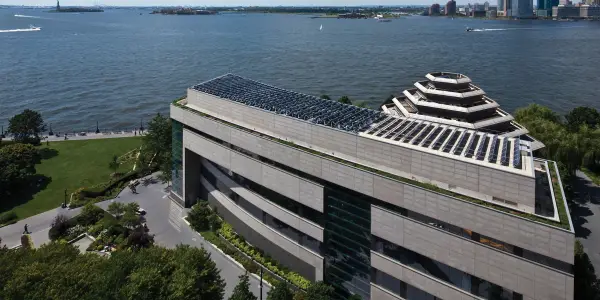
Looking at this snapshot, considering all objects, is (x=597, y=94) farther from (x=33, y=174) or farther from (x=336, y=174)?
(x=33, y=174)

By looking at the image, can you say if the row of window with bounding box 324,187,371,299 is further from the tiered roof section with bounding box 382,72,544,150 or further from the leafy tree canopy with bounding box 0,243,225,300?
the tiered roof section with bounding box 382,72,544,150

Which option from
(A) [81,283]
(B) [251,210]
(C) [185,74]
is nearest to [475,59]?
(C) [185,74]

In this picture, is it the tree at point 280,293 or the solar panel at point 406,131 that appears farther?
the solar panel at point 406,131

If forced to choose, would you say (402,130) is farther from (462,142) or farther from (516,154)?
(516,154)

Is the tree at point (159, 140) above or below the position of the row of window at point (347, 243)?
above

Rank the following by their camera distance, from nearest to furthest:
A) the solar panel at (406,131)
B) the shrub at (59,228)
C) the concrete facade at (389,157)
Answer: the concrete facade at (389,157) < the solar panel at (406,131) < the shrub at (59,228)

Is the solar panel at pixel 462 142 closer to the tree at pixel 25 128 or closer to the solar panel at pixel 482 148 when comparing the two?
the solar panel at pixel 482 148

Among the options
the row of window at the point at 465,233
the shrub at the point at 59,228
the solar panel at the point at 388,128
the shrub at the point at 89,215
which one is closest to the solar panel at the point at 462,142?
the row of window at the point at 465,233

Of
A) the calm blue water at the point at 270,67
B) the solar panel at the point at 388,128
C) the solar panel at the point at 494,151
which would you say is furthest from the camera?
the calm blue water at the point at 270,67
